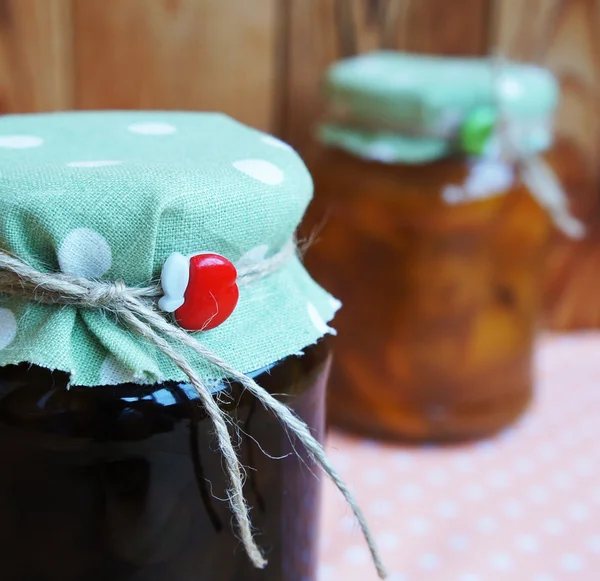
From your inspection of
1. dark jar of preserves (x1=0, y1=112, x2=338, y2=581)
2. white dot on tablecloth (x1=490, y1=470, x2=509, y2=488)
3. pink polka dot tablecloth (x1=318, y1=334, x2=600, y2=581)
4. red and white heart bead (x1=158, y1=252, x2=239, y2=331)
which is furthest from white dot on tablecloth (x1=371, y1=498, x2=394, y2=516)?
red and white heart bead (x1=158, y1=252, x2=239, y2=331)

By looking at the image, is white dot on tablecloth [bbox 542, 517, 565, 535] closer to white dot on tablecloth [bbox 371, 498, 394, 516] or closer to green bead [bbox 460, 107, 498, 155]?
white dot on tablecloth [bbox 371, 498, 394, 516]

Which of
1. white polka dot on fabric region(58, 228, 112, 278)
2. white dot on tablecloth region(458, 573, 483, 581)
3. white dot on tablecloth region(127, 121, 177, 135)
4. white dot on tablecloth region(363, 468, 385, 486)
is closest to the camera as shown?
white polka dot on fabric region(58, 228, 112, 278)

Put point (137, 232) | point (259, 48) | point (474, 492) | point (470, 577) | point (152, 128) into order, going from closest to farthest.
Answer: point (137, 232) < point (152, 128) < point (470, 577) < point (474, 492) < point (259, 48)

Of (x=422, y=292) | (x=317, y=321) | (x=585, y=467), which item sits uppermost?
(x=317, y=321)

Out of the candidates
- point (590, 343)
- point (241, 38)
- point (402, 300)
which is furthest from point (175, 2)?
point (590, 343)

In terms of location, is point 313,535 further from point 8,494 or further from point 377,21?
point 377,21

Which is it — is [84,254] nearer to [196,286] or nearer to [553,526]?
[196,286]

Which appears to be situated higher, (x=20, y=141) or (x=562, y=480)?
(x=20, y=141)

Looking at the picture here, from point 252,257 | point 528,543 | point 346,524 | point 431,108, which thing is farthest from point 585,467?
point 252,257
